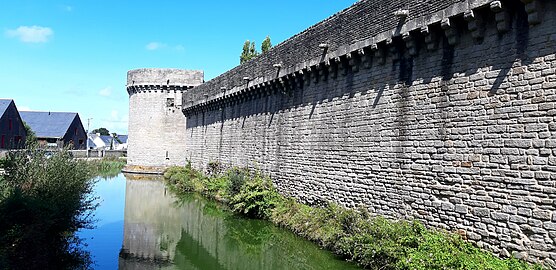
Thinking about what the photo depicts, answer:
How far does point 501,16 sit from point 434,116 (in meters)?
2.09

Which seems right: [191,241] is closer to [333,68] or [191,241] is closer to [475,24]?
[333,68]

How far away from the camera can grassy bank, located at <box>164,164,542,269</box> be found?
702 cm

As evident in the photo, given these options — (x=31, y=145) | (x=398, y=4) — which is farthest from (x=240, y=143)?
(x=398, y=4)

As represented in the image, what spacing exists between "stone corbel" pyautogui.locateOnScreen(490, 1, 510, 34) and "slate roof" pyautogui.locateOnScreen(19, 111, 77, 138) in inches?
1873

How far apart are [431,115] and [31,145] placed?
10.7 m

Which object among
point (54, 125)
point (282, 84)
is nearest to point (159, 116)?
point (282, 84)

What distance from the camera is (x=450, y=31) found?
8078 mm

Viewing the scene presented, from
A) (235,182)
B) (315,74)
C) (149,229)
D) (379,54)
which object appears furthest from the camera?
(235,182)

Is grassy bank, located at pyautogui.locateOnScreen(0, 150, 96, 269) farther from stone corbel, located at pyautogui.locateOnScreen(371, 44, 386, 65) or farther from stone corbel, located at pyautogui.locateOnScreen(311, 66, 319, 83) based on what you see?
stone corbel, located at pyautogui.locateOnScreen(371, 44, 386, 65)

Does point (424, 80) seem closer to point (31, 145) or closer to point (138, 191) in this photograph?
point (31, 145)

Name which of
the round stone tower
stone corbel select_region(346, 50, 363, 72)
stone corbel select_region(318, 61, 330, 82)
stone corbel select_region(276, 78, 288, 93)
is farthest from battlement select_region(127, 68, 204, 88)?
stone corbel select_region(346, 50, 363, 72)

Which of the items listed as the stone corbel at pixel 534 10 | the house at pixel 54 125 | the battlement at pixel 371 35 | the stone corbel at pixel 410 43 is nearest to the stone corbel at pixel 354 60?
the battlement at pixel 371 35

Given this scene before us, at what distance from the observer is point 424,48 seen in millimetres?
8898

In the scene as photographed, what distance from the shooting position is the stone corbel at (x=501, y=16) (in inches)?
279
